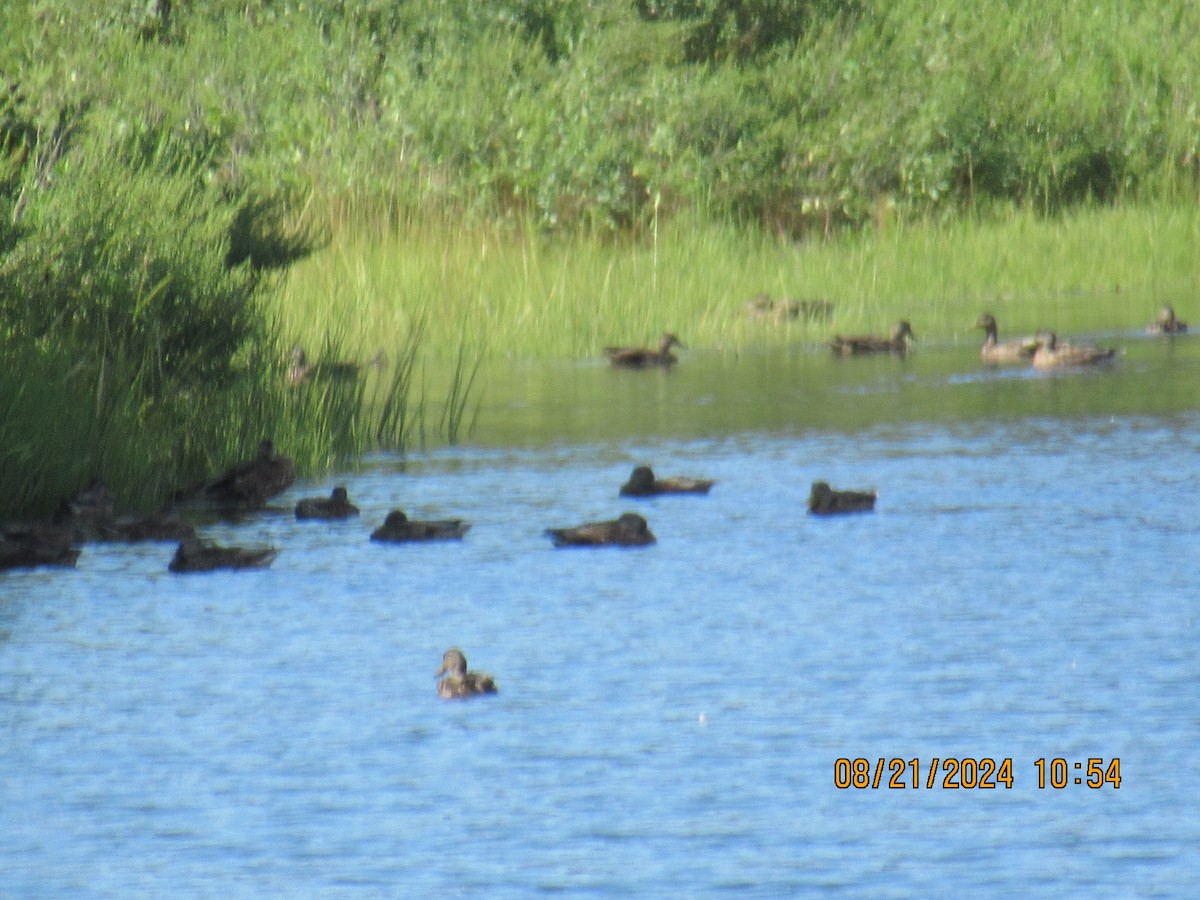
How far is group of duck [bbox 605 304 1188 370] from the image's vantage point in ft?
65.8

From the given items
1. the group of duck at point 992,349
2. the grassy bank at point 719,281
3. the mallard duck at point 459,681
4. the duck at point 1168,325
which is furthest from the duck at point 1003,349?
the mallard duck at point 459,681

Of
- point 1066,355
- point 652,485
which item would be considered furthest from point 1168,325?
point 652,485

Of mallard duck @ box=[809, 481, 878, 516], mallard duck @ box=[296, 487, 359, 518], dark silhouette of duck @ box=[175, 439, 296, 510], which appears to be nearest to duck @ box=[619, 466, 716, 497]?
mallard duck @ box=[809, 481, 878, 516]

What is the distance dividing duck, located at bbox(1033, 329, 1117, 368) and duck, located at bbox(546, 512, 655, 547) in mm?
9151

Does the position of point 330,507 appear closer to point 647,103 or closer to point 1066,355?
point 1066,355

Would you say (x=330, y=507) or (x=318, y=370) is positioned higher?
(x=318, y=370)

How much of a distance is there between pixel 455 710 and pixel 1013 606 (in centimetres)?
277

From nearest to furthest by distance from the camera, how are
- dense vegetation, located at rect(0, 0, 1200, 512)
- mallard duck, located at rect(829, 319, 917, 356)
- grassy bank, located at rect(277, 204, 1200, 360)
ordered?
Answer: 1. mallard duck, located at rect(829, 319, 917, 356)
2. grassy bank, located at rect(277, 204, 1200, 360)
3. dense vegetation, located at rect(0, 0, 1200, 512)

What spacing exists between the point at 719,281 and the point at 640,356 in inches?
205

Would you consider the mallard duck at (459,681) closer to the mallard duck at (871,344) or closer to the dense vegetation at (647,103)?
the dense vegetation at (647,103)

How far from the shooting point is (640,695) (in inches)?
336

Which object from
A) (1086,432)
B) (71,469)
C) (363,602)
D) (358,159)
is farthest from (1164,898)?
(358,159)

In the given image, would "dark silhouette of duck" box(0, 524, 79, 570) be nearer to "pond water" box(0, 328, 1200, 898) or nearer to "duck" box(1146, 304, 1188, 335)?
"pond water" box(0, 328, 1200, 898)

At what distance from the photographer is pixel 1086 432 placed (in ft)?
51.3
